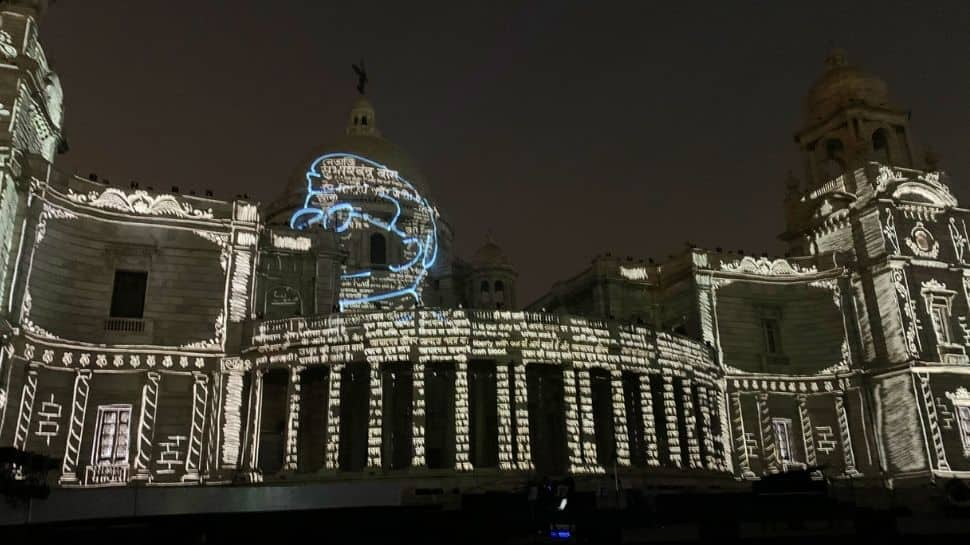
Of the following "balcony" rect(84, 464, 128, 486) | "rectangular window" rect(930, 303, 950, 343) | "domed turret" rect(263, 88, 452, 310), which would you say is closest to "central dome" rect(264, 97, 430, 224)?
"domed turret" rect(263, 88, 452, 310)

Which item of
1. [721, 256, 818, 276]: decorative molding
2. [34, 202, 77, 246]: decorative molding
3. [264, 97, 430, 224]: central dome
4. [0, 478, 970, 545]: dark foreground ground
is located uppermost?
[264, 97, 430, 224]: central dome

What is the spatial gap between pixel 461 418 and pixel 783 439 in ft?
76.4

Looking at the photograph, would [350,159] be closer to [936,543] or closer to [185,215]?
[185,215]

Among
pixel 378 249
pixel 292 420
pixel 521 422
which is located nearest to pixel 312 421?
pixel 292 420

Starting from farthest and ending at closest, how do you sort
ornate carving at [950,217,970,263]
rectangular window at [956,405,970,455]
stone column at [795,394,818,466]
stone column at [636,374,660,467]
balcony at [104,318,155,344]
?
ornate carving at [950,217,970,263] < stone column at [795,394,818,466] < rectangular window at [956,405,970,455] < stone column at [636,374,660,467] < balcony at [104,318,155,344]

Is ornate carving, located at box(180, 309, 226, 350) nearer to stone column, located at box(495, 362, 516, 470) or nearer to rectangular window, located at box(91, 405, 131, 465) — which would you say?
A: rectangular window, located at box(91, 405, 131, 465)

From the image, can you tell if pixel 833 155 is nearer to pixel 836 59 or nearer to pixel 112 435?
pixel 836 59

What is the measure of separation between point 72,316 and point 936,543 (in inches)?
1366

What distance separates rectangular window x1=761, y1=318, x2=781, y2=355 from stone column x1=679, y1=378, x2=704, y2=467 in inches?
413

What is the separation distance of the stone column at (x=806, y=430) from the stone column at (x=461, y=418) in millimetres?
23644

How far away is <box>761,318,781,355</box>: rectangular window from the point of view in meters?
49.5

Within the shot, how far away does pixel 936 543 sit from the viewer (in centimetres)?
1659

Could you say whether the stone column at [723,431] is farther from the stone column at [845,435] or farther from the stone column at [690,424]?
the stone column at [845,435]

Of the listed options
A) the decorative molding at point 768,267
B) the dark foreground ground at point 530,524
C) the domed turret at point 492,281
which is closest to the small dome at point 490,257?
the domed turret at point 492,281
